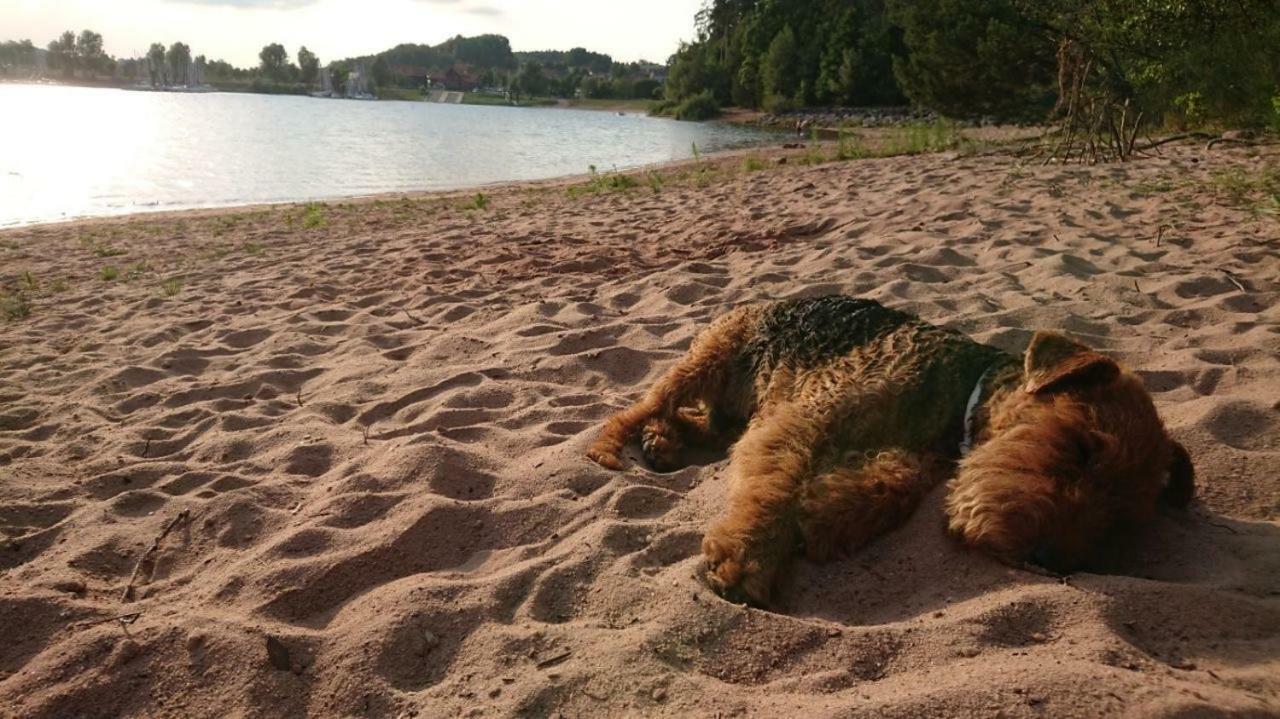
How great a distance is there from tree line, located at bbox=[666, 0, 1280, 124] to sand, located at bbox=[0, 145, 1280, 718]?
2697 millimetres

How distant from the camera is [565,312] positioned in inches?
237

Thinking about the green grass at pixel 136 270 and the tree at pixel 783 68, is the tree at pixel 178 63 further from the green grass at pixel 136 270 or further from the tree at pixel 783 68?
the green grass at pixel 136 270

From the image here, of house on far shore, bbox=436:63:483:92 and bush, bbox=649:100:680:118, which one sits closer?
bush, bbox=649:100:680:118

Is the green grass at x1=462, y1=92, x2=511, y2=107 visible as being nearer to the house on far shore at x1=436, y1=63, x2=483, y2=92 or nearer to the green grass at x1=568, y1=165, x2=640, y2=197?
the house on far shore at x1=436, y1=63, x2=483, y2=92

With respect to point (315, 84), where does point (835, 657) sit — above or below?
below

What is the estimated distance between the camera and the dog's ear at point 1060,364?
2365 millimetres

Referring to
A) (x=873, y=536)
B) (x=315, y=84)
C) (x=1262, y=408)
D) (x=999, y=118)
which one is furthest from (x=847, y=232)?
(x=315, y=84)

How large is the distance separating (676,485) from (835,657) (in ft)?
4.47

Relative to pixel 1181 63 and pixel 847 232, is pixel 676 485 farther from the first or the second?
pixel 1181 63

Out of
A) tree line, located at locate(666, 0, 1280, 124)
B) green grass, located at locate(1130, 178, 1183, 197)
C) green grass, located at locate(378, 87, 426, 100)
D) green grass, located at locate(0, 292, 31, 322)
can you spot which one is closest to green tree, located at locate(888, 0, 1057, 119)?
tree line, located at locate(666, 0, 1280, 124)

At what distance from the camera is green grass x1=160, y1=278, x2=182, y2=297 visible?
7543 mm

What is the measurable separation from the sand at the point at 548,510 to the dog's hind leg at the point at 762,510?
101 millimetres

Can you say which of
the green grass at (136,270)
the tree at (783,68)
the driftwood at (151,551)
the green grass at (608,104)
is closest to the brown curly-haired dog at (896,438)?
the driftwood at (151,551)

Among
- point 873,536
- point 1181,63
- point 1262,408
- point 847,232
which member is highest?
point 1181,63
